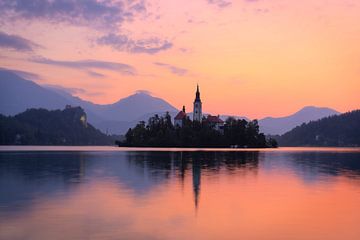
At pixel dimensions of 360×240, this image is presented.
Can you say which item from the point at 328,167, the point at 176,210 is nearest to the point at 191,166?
the point at 328,167

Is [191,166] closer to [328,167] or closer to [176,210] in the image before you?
[328,167]

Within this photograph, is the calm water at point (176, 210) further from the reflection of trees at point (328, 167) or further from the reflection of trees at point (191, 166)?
the reflection of trees at point (328, 167)

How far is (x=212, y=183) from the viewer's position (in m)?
46.8

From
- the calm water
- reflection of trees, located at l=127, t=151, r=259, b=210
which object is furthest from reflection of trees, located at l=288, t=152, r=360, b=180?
the calm water

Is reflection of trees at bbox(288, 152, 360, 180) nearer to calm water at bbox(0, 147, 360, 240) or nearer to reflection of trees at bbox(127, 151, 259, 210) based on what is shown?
reflection of trees at bbox(127, 151, 259, 210)

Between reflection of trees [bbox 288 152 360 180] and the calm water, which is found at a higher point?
reflection of trees [bbox 288 152 360 180]

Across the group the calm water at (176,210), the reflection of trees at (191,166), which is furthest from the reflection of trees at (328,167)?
the calm water at (176,210)

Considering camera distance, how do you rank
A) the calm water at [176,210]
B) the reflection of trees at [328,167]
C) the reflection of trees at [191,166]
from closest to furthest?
the calm water at [176,210]
the reflection of trees at [191,166]
the reflection of trees at [328,167]

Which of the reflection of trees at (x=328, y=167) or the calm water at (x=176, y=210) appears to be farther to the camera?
the reflection of trees at (x=328, y=167)

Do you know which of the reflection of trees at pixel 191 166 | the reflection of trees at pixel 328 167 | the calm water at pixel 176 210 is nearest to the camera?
the calm water at pixel 176 210

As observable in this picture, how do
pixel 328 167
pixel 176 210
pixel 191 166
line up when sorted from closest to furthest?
pixel 176 210 → pixel 191 166 → pixel 328 167

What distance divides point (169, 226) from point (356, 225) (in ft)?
33.9

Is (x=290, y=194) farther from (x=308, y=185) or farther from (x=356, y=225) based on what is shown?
(x=356, y=225)

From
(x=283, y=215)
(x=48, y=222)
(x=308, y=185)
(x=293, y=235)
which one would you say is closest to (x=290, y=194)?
(x=308, y=185)
